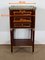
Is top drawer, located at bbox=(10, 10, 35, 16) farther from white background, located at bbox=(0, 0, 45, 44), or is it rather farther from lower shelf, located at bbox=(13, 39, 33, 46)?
lower shelf, located at bbox=(13, 39, 33, 46)

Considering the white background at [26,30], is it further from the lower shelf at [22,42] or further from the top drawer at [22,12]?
the top drawer at [22,12]

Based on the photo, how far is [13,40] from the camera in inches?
136

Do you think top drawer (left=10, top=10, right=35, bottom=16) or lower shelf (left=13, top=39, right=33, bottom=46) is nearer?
top drawer (left=10, top=10, right=35, bottom=16)

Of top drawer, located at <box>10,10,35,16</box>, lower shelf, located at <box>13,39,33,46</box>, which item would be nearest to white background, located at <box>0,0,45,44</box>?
lower shelf, located at <box>13,39,33,46</box>

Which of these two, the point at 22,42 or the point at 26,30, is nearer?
the point at 22,42

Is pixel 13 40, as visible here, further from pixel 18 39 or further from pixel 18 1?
pixel 18 1

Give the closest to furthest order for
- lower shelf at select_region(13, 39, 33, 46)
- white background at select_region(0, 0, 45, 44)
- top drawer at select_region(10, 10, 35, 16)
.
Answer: top drawer at select_region(10, 10, 35, 16)
lower shelf at select_region(13, 39, 33, 46)
white background at select_region(0, 0, 45, 44)

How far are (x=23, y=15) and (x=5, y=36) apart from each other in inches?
31.1

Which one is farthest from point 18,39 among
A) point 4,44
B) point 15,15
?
point 15,15

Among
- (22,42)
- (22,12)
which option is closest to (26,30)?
(22,42)

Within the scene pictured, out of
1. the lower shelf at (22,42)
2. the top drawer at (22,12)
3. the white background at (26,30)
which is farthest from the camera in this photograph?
the white background at (26,30)

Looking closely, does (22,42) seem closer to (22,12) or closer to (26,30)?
(26,30)

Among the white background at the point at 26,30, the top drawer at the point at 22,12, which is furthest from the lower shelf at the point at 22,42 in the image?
the top drawer at the point at 22,12

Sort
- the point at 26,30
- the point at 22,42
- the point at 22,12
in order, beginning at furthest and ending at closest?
the point at 26,30, the point at 22,42, the point at 22,12
